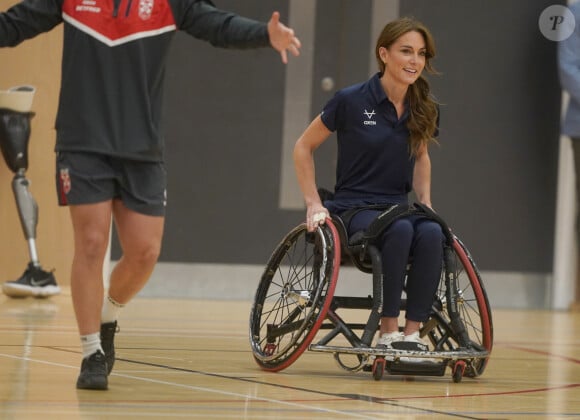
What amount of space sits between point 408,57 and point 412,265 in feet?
2.16

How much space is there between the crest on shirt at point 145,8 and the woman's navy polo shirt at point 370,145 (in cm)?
87

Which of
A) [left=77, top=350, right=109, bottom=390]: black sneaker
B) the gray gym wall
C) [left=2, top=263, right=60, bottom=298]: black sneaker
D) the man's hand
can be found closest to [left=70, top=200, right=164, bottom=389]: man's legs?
[left=77, top=350, right=109, bottom=390]: black sneaker

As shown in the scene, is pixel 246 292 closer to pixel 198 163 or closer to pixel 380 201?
pixel 198 163

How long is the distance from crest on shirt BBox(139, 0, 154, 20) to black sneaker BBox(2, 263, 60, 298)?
3.30m

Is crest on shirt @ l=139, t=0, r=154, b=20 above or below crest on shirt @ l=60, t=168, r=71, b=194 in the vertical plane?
above

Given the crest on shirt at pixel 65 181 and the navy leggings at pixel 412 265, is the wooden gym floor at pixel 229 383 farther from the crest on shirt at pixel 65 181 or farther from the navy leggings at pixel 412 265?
the crest on shirt at pixel 65 181

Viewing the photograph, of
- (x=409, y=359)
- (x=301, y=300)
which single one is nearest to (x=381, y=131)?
(x=301, y=300)

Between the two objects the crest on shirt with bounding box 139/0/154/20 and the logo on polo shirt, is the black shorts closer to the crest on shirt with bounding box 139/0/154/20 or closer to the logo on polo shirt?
the crest on shirt with bounding box 139/0/154/20

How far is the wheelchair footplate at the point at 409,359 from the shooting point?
338 centimetres

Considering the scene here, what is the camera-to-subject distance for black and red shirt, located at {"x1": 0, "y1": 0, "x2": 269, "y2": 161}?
9.89ft

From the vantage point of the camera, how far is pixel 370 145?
3.74 meters

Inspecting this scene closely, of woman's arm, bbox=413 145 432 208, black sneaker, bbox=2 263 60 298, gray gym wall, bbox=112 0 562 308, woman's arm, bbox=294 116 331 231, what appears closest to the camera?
woman's arm, bbox=294 116 331 231

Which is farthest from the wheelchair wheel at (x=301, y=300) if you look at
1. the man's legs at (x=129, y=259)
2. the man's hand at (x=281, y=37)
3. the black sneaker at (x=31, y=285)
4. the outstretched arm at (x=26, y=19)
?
the black sneaker at (x=31, y=285)

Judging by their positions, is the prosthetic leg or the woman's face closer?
the woman's face
